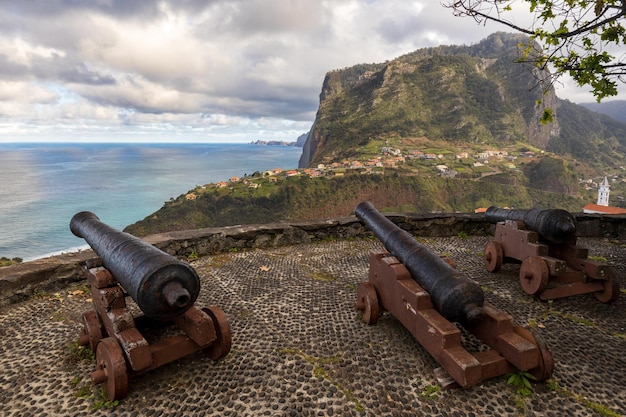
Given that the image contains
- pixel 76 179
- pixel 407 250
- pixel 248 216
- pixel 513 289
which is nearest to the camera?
pixel 407 250

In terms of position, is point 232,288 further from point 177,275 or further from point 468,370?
point 468,370

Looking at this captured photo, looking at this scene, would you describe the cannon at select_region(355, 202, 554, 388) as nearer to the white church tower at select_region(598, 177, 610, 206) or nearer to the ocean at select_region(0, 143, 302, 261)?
the ocean at select_region(0, 143, 302, 261)

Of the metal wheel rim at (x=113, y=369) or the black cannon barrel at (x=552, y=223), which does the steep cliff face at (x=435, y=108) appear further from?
the metal wheel rim at (x=113, y=369)

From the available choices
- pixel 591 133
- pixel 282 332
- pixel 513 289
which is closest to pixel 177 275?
pixel 282 332

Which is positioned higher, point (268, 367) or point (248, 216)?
point (268, 367)

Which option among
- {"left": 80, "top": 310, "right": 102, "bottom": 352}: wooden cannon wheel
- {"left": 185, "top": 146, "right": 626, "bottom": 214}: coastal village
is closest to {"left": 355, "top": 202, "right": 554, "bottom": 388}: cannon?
{"left": 80, "top": 310, "right": 102, "bottom": 352}: wooden cannon wheel

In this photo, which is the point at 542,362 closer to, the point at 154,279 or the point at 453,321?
the point at 453,321

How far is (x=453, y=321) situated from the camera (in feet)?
10.2

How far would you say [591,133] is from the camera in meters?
136

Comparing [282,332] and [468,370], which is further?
[282,332]

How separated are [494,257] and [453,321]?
269 cm

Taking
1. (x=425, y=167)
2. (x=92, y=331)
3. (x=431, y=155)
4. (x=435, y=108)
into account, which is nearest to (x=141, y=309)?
(x=92, y=331)

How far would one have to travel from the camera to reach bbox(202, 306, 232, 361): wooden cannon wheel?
3062mm

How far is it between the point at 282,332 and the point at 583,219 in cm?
737
